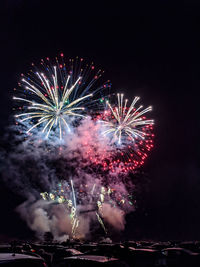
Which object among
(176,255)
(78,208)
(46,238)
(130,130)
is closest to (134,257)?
(176,255)

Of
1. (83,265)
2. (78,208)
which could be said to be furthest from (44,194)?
(83,265)

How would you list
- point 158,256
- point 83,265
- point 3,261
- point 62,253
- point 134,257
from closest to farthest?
point 3,261 < point 83,265 < point 158,256 < point 134,257 < point 62,253

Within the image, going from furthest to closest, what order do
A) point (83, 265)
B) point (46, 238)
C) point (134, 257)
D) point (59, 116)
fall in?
1. point (46, 238)
2. point (59, 116)
3. point (134, 257)
4. point (83, 265)

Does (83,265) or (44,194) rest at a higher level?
(44,194)

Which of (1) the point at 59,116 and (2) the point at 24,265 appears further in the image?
(1) the point at 59,116

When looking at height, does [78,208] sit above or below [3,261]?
above

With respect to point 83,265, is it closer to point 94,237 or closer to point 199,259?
point 199,259

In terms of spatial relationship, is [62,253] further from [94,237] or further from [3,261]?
[94,237]

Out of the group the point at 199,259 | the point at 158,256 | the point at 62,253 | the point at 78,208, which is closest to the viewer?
the point at 199,259

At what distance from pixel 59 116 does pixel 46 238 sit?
25.7 m

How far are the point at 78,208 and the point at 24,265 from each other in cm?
3320

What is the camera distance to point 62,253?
39.2 feet

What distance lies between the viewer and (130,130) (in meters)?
22.2

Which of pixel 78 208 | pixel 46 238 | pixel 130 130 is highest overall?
pixel 130 130
